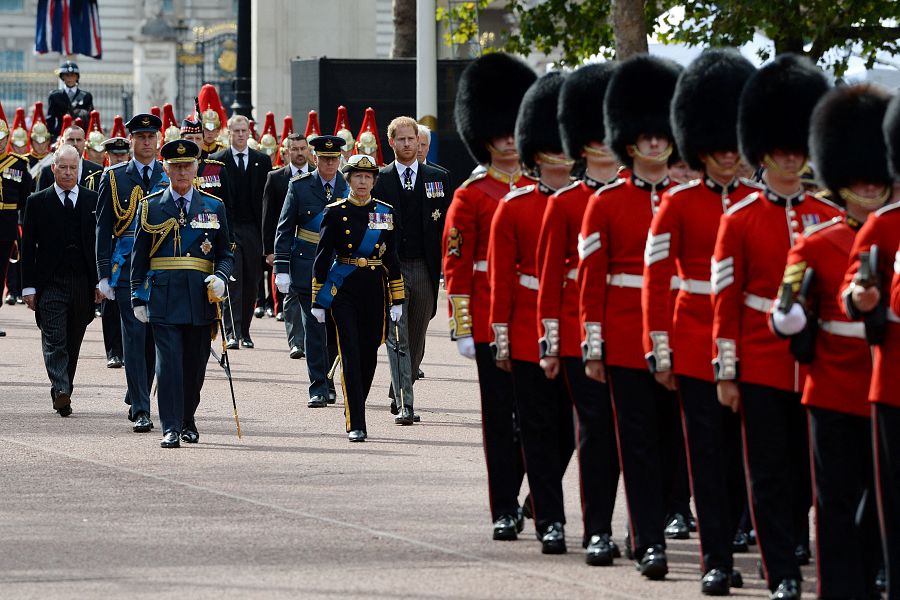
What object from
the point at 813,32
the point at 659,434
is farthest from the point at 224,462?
the point at 813,32

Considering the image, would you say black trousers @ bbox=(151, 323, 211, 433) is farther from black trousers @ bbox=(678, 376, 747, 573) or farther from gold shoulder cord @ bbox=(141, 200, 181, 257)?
black trousers @ bbox=(678, 376, 747, 573)

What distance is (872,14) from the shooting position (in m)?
24.9

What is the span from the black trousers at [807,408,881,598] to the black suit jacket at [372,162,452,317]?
6688 mm

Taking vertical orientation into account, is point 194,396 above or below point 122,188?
below

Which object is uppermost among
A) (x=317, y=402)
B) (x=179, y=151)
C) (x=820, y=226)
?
(x=820, y=226)

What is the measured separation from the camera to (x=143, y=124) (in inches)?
551

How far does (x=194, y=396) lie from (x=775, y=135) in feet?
17.4

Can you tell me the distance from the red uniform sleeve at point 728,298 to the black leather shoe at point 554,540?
135 centimetres

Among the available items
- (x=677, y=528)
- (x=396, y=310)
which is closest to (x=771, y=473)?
(x=677, y=528)

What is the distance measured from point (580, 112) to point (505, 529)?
5.51 ft

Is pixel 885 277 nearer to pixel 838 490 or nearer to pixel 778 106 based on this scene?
pixel 838 490

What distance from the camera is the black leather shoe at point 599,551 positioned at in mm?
8328

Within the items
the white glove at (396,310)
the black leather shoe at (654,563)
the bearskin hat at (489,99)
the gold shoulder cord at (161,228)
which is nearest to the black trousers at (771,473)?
the black leather shoe at (654,563)

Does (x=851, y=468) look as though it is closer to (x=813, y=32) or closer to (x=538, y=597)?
(x=538, y=597)
